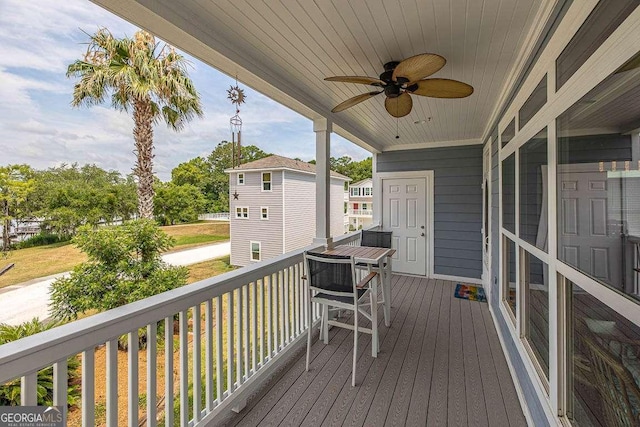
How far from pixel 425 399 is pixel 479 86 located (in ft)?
9.42

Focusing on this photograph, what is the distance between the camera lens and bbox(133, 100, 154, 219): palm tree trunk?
5109 mm

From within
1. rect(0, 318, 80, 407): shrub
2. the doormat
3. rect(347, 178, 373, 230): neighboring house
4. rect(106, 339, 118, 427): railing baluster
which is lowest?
the doormat

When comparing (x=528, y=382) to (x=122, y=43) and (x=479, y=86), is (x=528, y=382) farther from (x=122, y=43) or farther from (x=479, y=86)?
(x=122, y=43)

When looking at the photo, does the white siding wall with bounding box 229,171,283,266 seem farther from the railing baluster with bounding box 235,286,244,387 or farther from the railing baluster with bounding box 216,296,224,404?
the railing baluster with bounding box 216,296,224,404

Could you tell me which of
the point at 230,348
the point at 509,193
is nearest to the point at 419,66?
the point at 509,193

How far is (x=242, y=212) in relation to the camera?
9.96 m

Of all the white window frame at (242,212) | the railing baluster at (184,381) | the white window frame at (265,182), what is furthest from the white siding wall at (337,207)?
the railing baluster at (184,381)

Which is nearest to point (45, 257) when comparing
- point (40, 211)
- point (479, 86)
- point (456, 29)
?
point (40, 211)

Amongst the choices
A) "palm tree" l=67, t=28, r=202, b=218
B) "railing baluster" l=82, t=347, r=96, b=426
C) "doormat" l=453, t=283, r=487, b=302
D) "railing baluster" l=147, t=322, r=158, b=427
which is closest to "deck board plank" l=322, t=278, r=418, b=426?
"railing baluster" l=147, t=322, r=158, b=427

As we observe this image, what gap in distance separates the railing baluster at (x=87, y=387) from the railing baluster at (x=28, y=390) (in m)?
0.15

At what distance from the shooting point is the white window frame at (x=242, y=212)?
9.88 meters

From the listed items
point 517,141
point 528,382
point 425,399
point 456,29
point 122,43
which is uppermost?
point 122,43

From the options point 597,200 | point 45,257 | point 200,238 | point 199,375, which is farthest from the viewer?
point 200,238

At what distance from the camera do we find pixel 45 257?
3004 millimetres
